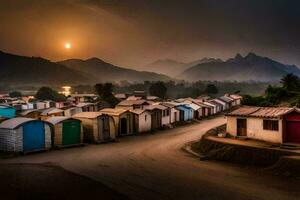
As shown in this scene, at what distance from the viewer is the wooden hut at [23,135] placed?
92.5 ft

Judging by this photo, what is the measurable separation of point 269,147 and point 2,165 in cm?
2020

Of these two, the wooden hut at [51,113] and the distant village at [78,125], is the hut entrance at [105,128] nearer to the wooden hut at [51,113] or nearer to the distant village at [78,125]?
the distant village at [78,125]

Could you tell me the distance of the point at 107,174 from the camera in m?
21.9

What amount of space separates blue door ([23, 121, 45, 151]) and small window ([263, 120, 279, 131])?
64.9 ft

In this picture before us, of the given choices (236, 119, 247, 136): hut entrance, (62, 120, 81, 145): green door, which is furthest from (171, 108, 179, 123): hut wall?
(62, 120, 81, 145): green door

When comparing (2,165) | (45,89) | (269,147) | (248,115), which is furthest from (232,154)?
(45,89)

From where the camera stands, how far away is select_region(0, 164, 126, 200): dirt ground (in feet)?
55.9

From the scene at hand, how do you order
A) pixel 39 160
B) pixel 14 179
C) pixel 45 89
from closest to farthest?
pixel 14 179
pixel 39 160
pixel 45 89

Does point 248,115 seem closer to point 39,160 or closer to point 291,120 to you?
point 291,120

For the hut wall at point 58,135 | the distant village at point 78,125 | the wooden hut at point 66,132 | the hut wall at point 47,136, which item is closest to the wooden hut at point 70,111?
the distant village at point 78,125

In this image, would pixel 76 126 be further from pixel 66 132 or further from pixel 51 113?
pixel 51 113

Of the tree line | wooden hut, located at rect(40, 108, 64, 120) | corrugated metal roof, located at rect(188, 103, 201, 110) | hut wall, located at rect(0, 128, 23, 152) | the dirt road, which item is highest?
the tree line

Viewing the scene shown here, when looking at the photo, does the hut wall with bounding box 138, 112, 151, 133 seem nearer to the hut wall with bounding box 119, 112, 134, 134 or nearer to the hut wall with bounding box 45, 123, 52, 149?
the hut wall with bounding box 119, 112, 134, 134

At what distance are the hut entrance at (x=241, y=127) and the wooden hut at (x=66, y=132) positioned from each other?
15.4 m
